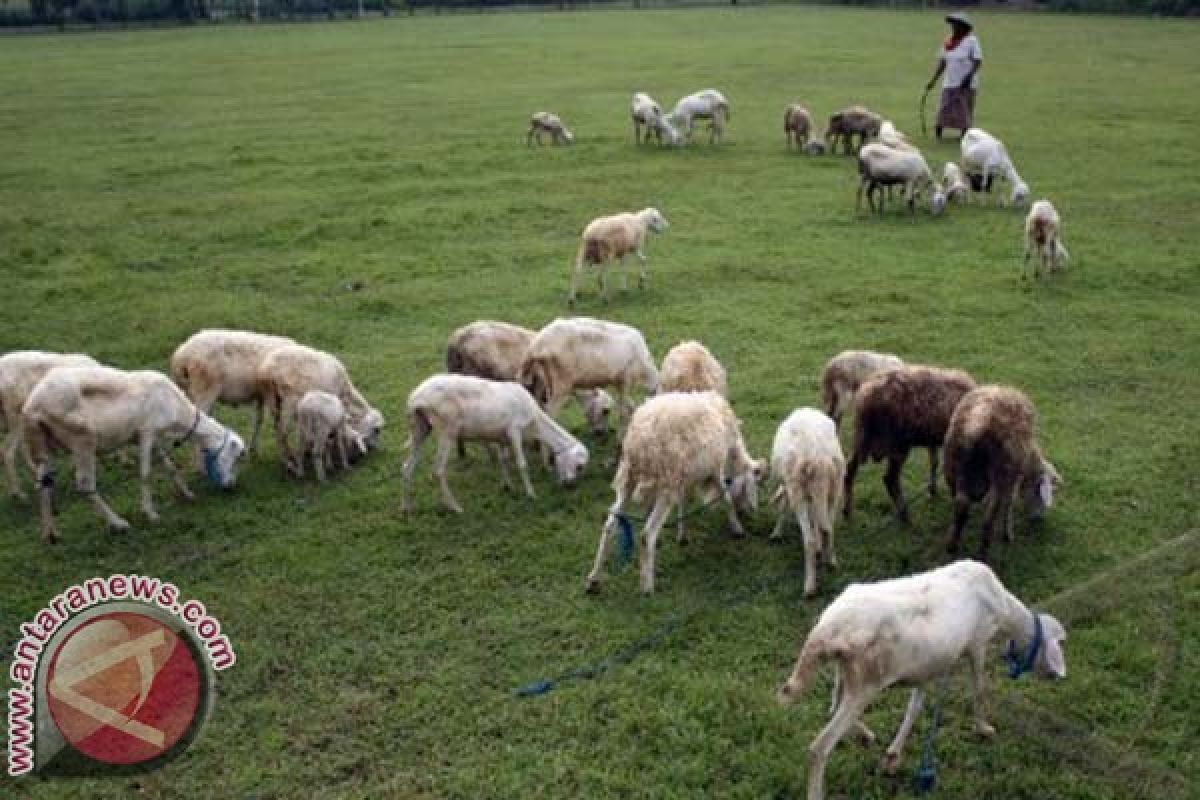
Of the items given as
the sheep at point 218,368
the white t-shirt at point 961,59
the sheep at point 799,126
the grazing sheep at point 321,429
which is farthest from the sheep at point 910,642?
the white t-shirt at point 961,59

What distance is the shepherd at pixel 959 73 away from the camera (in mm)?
22812

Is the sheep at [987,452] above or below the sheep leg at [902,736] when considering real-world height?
above

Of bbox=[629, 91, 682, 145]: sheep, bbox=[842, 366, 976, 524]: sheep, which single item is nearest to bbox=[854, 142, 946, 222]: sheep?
bbox=[629, 91, 682, 145]: sheep

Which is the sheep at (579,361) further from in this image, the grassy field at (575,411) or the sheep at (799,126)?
the sheep at (799,126)

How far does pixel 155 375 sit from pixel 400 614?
3.45m

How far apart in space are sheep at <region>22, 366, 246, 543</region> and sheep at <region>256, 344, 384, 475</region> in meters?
0.79

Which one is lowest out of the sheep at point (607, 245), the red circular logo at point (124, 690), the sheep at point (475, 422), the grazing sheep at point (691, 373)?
the red circular logo at point (124, 690)

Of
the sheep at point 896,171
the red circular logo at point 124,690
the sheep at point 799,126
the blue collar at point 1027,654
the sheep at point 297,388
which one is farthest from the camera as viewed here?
the sheep at point 799,126

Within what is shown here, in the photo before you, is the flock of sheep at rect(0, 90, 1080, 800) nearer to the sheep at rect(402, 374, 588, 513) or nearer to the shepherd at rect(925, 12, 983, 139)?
the sheep at rect(402, 374, 588, 513)

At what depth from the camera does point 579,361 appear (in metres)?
10.0

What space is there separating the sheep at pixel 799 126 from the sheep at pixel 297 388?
16435mm

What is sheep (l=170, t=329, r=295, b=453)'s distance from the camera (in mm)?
10008

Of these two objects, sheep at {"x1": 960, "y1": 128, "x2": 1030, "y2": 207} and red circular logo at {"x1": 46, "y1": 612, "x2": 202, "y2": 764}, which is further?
sheep at {"x1": 960, "y1": 128, "x2": 1030, "y2": 207}

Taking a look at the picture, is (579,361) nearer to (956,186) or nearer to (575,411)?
(575,411)
